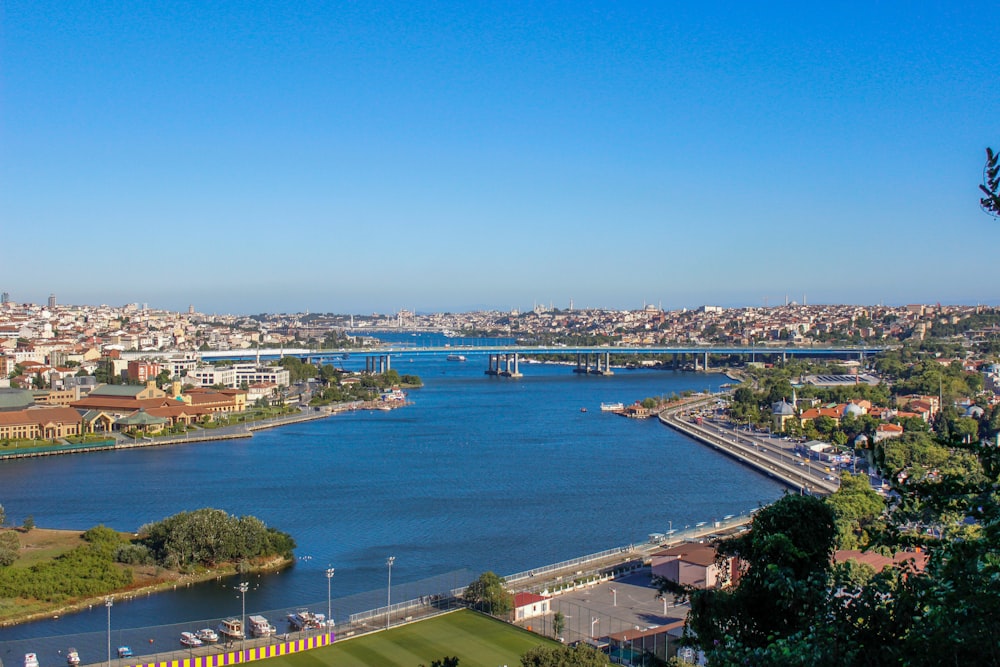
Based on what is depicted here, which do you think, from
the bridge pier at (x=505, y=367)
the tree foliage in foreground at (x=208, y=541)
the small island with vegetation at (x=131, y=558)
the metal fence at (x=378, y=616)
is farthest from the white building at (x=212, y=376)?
the metal fence at (x=378, y=616)

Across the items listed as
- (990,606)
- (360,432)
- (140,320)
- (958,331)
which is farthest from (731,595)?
(140,320)

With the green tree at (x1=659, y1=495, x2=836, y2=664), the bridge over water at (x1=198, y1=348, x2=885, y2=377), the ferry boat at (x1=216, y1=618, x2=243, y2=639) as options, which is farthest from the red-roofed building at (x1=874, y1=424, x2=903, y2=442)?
the bridge over water at (x1=198, y1=348, x2=885, y2=377)

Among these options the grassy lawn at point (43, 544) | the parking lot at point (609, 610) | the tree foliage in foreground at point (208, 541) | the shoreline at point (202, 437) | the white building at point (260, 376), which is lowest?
the shoreline at point (202, 437)

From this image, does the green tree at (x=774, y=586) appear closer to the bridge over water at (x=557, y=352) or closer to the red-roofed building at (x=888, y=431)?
the red-roofed building at (x=888, y=431)

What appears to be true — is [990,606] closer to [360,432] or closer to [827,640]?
[827,640]

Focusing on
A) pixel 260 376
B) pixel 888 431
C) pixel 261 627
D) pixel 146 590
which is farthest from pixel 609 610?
pixel 260 376

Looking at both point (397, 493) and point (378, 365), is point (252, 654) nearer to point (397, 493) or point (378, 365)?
point (397, 493)
